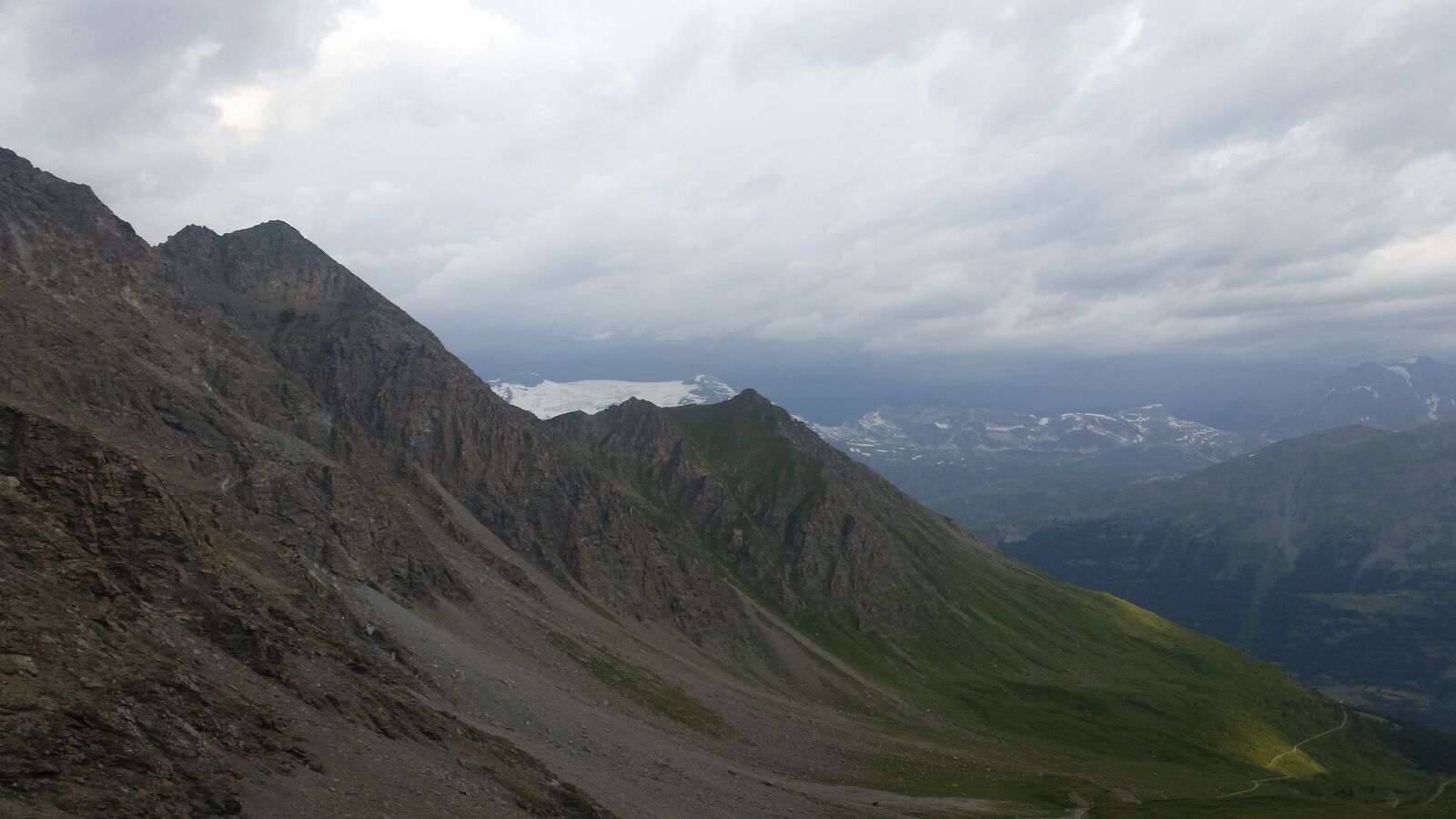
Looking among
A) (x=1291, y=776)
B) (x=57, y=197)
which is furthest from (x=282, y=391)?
(x=1291, y=776)

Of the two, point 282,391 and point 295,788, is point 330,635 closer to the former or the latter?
point 295,788

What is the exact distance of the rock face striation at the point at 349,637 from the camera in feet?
146

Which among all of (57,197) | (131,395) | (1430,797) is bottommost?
(1430,797)

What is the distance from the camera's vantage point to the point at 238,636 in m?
58.1

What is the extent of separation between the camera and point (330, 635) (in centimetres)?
7200

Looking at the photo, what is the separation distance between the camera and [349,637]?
76.6 meters

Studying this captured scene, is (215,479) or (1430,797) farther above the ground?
(215,479)

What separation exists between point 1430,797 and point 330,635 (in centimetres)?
23065

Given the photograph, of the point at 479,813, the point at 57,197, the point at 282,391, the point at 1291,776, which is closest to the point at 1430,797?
the point at 1291,776

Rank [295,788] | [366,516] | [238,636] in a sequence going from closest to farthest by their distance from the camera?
[295,788] → [238,636] → [366,516]

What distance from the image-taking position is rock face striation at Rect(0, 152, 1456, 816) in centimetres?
4447

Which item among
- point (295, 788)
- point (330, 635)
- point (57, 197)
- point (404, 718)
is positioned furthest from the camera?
point (57, 197)

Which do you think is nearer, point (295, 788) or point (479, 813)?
point (295, 788)

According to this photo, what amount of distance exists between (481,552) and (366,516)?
31.5 meters
